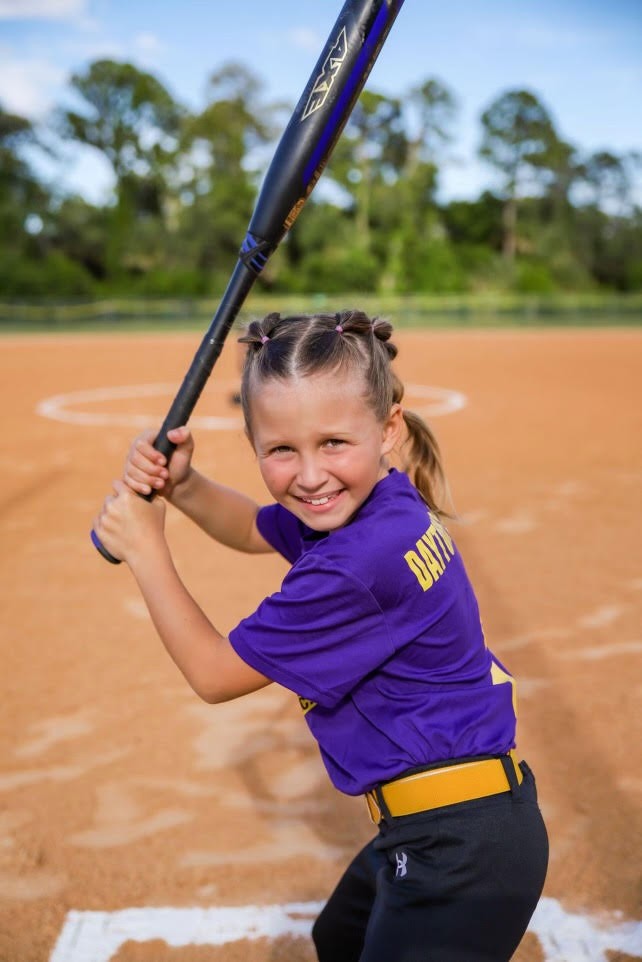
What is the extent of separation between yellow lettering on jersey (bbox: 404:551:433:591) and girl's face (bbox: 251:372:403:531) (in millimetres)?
177

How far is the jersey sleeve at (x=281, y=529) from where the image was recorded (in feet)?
7.08

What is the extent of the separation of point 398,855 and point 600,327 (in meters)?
34.1

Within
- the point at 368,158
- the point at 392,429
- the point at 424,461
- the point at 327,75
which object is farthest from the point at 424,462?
the point at 368,158

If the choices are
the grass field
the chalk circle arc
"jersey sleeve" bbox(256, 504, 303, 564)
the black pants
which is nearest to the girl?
the black pants

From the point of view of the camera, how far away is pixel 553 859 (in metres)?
2.60

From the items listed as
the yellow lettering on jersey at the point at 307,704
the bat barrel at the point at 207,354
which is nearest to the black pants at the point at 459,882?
the yellow lettering on jersey at the point at 307,704

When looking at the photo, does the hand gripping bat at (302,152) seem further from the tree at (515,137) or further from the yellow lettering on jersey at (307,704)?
the tree at (515,137)

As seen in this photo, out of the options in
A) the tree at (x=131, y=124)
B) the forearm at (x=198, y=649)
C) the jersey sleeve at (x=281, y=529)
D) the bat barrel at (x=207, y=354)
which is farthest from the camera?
the tree at (x=131, y=124)

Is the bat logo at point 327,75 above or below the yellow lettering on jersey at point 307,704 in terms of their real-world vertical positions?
above

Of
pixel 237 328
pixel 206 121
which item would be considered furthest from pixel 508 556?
pixel 206 121

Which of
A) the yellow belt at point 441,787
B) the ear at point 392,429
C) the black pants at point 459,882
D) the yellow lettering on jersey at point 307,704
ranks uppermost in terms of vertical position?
the ear at point 392,429

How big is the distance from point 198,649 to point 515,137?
52730 mm

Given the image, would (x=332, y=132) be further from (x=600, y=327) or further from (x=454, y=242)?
(x=454, y=242)

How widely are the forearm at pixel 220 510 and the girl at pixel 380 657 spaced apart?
486 millimetres
